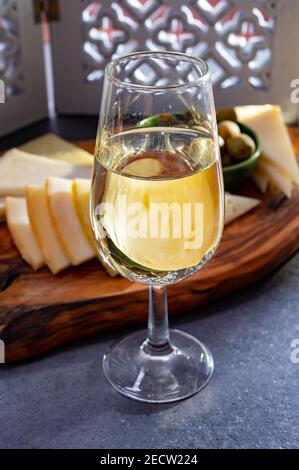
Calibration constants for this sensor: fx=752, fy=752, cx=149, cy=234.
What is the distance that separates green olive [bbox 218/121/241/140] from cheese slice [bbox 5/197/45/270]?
0.35 meters

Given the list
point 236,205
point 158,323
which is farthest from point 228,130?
Result: point 158,323

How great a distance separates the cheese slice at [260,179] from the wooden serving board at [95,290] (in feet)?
0.36

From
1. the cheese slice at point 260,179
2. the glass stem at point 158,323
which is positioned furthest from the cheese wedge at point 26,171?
the glass stem at point 158,323

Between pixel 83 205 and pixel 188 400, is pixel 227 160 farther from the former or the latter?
pixel 188 400

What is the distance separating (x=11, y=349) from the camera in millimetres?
937

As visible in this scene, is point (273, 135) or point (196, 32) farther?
point (196, 32)

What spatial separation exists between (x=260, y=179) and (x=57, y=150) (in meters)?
0.38

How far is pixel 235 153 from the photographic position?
123 cm

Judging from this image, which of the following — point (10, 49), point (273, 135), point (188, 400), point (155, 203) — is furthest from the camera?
point (10, 49)

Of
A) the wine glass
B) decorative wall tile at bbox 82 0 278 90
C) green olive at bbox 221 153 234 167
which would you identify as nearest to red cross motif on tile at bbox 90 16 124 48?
decorative wall tile at bbox 82 0 278 90

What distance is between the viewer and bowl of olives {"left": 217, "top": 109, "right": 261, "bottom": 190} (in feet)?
3.98

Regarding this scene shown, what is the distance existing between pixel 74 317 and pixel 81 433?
0.57 ft

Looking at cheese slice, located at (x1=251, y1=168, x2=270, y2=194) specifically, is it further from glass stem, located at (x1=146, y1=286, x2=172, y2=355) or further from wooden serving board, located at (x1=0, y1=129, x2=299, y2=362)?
glass stem, located at (x1=146, y1=286, x2=172, y2=355)
